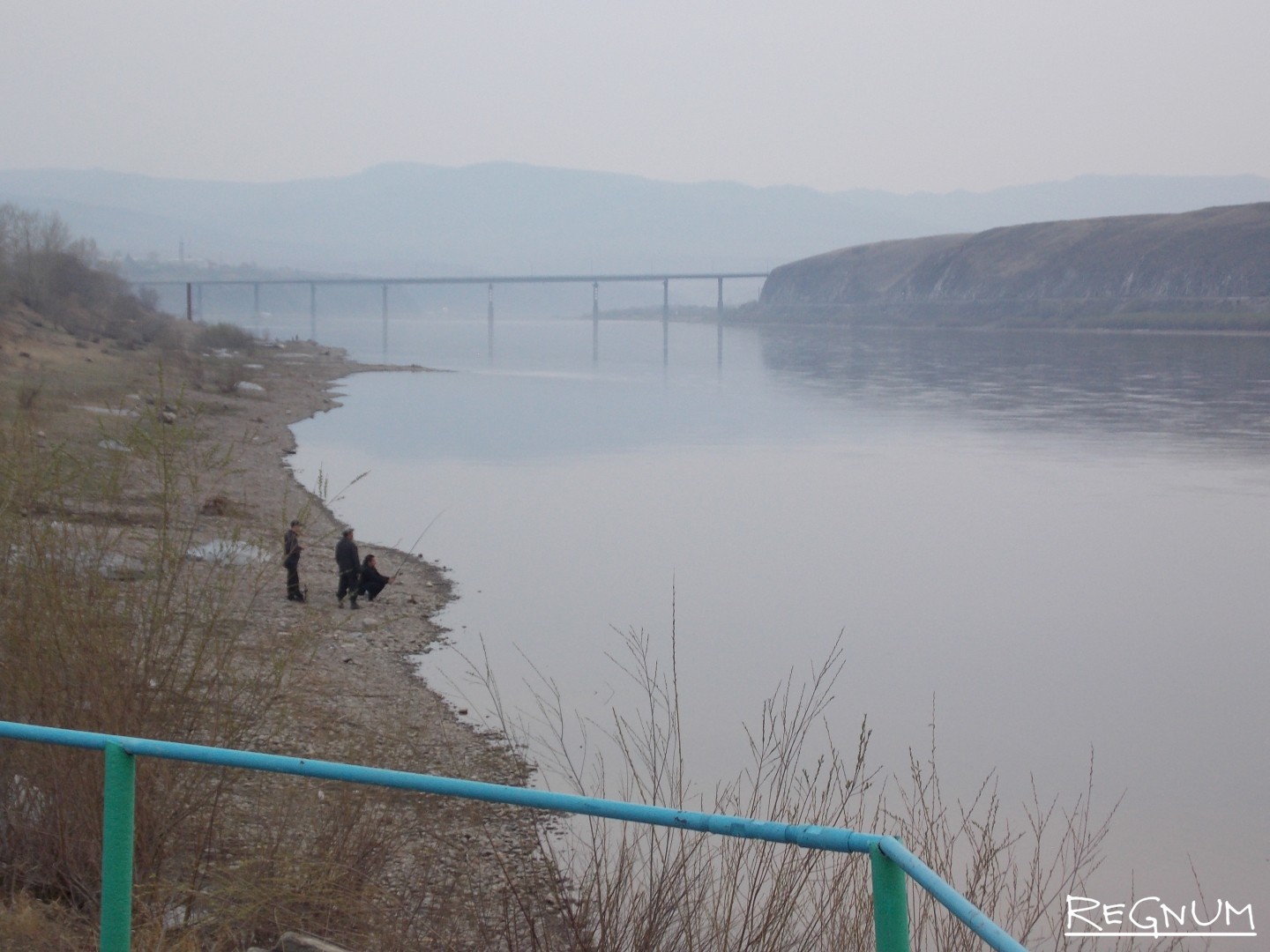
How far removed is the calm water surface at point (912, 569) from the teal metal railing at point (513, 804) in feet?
19.2

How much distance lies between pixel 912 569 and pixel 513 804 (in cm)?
1444

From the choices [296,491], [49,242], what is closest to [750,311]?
[49,242]

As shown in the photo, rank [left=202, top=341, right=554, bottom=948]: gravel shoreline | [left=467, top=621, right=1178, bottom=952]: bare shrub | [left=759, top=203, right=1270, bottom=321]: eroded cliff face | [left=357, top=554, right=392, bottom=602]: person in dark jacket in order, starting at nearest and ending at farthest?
[left=467, top=621, right=1178, bottom=952]: bare shrub, [left=202, top=341, right=554, bottom=948]: gravel shoreline, [left=357, top=554, right=392, bottom=602]: person in dark jacket, [left=759, top=203, right=1270, bottom=321]: eroded cliff face

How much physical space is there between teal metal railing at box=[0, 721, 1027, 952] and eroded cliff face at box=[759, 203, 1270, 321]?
8670 cm

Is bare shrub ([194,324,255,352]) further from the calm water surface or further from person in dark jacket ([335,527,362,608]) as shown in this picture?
person in dark jacket ([335,527,362,608])

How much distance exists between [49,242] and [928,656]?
47.8 metres

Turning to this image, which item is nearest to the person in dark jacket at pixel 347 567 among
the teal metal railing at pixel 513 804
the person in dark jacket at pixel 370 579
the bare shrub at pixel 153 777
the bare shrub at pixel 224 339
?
the person in dark jacket at pixel 370 579

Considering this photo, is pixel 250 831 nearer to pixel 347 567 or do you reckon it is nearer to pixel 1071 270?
pixel 347 567

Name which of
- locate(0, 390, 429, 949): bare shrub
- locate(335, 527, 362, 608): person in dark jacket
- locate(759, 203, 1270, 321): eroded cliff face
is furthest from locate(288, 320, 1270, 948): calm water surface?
locate(759, 203, 1270, 321): eroded cliff face

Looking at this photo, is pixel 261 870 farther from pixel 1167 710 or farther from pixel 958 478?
pixel 958 478

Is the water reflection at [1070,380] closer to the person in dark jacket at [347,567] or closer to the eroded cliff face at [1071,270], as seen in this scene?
the eroded cliff face at [1071,270]

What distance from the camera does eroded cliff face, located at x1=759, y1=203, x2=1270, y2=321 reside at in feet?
287

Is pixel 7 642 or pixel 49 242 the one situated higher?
pixel 49 242

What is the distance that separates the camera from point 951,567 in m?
16.4
